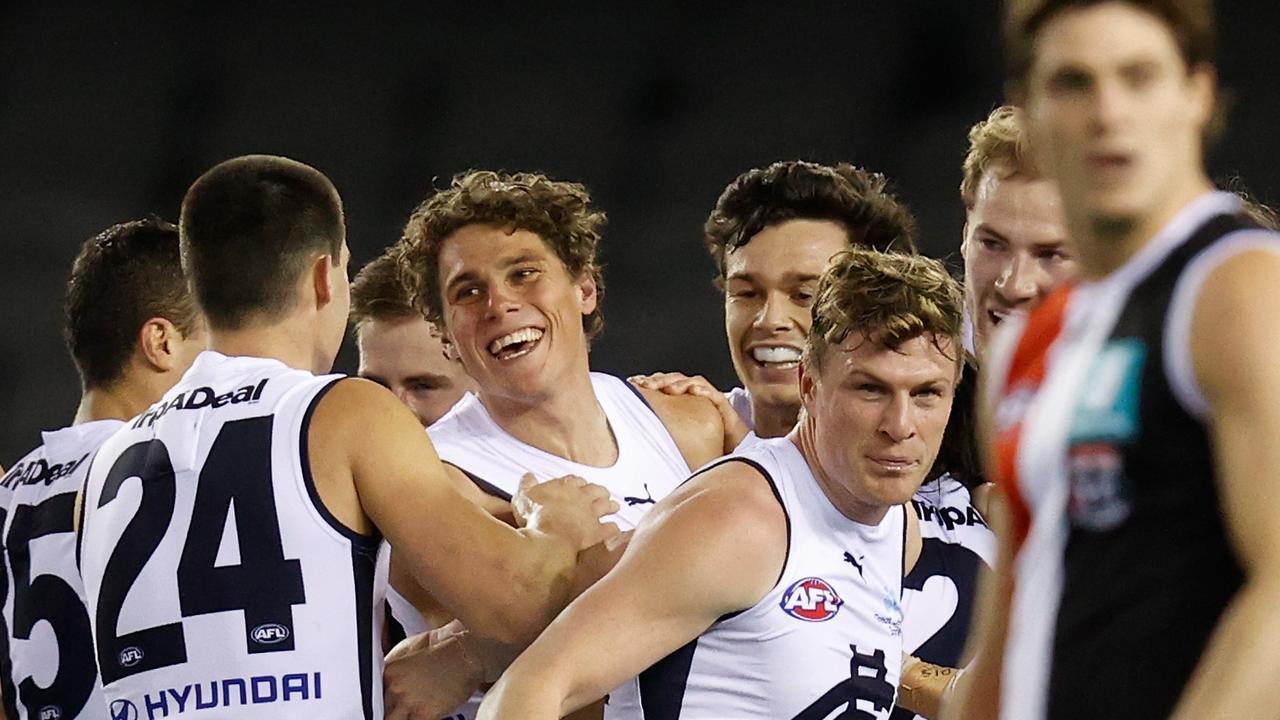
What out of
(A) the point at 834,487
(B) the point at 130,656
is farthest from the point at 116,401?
(A) the point at 834,487

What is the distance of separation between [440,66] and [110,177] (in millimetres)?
1890

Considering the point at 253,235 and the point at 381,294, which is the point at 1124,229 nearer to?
the point at 253,235

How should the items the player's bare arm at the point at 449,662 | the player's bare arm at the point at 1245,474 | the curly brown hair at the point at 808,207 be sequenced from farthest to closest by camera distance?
1. the curly brown hair at the point at 808,207
2. the player's bare arm at the point at 449,662
3. the player's bare arm at the point at 1245,474

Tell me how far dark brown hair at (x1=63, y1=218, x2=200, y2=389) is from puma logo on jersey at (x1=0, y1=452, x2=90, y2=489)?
8.9 inches

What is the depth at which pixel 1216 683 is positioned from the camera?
4.15 feet

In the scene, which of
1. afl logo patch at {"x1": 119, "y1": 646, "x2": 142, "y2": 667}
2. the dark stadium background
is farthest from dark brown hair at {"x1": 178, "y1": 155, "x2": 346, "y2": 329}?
the dark stadium background

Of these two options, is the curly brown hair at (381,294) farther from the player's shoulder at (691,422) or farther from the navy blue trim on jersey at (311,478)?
the navy blue trim on jersey at (311,478)

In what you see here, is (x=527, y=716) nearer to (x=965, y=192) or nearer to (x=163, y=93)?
(x=965, y=192)

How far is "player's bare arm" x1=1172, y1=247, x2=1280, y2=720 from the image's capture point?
4.11 feet

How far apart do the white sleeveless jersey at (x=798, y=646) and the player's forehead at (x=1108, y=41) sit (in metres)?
1.43

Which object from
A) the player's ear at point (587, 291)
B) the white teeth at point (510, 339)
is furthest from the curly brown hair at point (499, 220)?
the white teeth at point (510, 339)

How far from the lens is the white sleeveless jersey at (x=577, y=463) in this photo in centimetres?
354

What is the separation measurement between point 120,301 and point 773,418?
5.43 feet

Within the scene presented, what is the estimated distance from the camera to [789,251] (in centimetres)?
412
